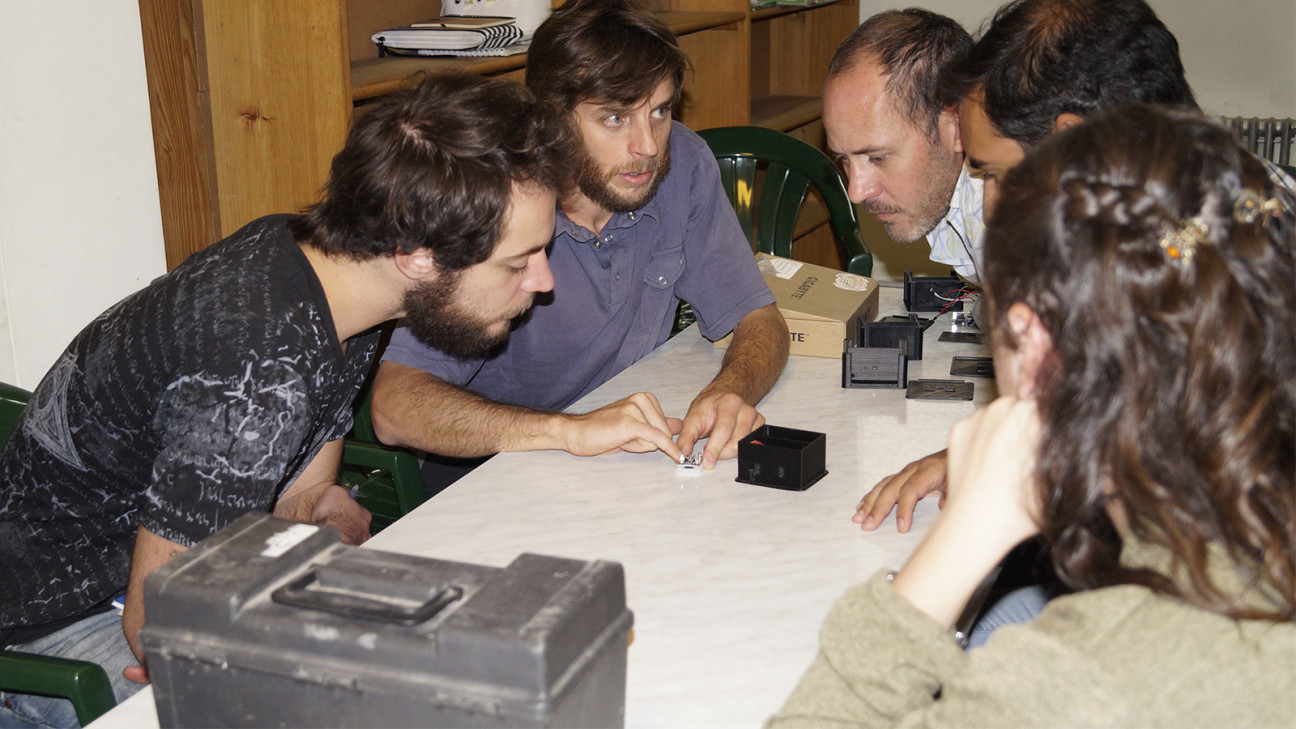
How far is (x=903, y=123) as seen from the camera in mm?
2061

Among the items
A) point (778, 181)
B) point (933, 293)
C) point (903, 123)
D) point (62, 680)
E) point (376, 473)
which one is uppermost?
point (903, 123)

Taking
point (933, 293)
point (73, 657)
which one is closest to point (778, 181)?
point (933, 293)

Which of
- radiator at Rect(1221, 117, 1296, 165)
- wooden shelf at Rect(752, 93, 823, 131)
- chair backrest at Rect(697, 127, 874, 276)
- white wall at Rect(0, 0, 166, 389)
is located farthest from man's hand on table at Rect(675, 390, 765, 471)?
radiator at Rect(1221, 117, 1296, 165)

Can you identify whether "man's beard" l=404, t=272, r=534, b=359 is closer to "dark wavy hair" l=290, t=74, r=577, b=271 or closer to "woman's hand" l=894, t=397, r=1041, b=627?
"dark wavy hair" l=290, t=74, r=577, b=271

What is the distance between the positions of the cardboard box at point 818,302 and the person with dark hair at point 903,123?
0.18 metres

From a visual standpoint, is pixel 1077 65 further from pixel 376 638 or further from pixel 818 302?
pixel 376 638

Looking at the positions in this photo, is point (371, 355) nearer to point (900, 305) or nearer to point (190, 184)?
point (190, 184)

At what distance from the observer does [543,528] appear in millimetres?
1310

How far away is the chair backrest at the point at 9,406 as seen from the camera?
157 cm

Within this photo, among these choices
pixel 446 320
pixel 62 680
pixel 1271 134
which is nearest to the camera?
pixel 62 680

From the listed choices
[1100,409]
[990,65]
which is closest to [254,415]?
[1100,409]

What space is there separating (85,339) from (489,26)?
1.22 meters

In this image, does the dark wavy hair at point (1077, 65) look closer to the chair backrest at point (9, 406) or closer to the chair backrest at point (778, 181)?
the chair backrest at point (778, 181)

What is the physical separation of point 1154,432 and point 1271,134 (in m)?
4.30
